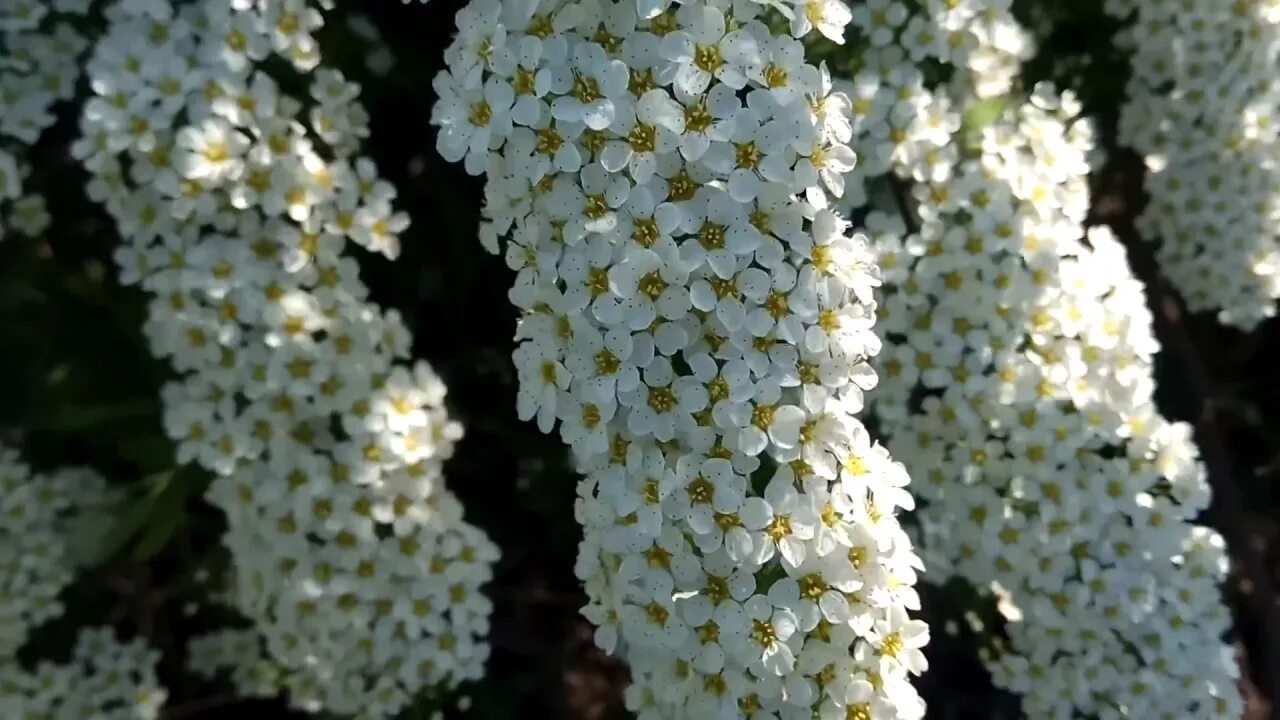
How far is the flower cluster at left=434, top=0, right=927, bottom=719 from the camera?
1.66m

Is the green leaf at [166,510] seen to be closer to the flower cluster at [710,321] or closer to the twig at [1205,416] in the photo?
the flower cluster at [710,321]

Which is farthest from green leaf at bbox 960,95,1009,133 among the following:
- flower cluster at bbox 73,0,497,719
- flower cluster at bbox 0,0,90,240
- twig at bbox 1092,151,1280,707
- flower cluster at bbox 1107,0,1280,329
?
flower cluster at bbox 0,0,90,240

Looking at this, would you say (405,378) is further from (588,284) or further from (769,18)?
(769,18)

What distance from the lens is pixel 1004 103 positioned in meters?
2.70

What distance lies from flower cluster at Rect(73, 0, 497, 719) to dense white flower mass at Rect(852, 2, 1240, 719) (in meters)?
A: 1.04

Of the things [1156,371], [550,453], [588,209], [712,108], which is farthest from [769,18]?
[1156,371]

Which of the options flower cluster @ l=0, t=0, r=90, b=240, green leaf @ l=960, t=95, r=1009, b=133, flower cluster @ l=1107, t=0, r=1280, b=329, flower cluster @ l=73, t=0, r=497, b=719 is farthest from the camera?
flower cluster @ l=1107, t=0, r=1280, b=329

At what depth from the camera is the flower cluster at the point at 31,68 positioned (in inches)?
99.0

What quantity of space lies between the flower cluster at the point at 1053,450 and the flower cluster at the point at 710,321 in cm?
70

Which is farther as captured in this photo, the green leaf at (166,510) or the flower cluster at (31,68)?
the green leaf at (166,510)

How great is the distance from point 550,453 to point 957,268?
46.9 inches

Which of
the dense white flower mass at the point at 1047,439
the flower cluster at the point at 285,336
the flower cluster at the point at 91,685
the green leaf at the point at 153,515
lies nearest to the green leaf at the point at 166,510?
the green leaf at the point at 153,515

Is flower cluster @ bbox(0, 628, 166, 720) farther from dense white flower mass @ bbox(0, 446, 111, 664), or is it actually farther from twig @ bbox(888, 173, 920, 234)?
twig @ bbox(888, 173, 920, 234)

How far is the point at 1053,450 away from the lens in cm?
238
